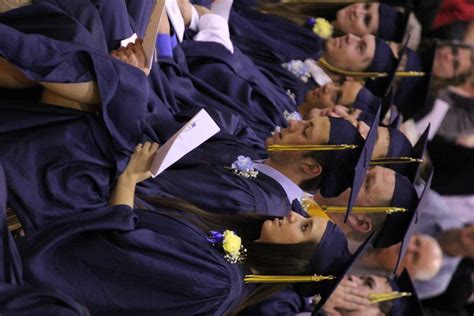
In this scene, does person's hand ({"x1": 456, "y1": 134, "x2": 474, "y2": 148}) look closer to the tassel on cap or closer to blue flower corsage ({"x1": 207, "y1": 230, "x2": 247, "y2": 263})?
the tassel on cap

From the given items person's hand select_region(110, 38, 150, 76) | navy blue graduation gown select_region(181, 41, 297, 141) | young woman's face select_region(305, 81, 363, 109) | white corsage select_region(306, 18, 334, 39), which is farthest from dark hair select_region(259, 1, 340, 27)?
person's hand select_region(110, 38, 150, 76)

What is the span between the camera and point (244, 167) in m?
2.51

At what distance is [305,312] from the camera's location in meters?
2.63

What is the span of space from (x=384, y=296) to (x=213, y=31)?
1336 mm

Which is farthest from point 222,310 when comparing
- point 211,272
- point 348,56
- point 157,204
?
point 348,56

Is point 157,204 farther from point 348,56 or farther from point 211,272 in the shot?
point 348,56

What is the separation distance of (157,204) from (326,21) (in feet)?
6.93

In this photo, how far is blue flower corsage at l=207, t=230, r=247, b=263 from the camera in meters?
2.10

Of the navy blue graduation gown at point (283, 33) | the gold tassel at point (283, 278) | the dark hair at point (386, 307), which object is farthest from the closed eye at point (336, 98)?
the gold tassel at point (283, 278)

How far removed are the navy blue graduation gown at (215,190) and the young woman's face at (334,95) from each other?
1.20 metres

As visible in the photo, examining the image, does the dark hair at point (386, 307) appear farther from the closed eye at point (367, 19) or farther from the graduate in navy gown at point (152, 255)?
the closed eye at point (367, 19)

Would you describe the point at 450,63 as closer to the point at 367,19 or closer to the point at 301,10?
the point at 367,19

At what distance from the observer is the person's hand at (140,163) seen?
201cm

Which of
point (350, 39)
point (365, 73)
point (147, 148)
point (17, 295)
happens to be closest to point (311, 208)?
point (147, 148)
